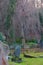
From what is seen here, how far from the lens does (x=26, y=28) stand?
1644 cm

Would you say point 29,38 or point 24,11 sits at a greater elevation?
point 24,11

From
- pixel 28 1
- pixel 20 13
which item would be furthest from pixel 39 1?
pixel 20 13

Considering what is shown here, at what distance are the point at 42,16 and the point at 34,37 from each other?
2068mm

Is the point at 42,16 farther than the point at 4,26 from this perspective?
Yes

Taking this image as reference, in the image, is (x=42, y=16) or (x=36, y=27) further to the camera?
(x=42, y=16)

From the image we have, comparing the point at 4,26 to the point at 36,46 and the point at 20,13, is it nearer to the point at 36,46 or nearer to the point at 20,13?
the point at 20,13

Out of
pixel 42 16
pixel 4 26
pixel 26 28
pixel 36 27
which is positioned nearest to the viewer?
pixel 4 26

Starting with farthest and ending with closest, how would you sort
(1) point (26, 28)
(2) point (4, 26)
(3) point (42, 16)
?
1. (3) point (42, 16)
2. (1) point (26, 28)
3. (2) point (4, 26)

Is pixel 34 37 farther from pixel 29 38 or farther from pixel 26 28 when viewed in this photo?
pixel 26 28

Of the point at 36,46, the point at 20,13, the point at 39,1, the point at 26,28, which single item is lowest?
the point at 36,46

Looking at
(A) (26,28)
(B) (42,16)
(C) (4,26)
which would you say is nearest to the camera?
(C) (4,26)

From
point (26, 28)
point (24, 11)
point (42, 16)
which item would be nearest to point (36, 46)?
point (26, 28)

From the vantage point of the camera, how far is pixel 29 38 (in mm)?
18172

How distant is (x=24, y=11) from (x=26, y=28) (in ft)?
5.12
